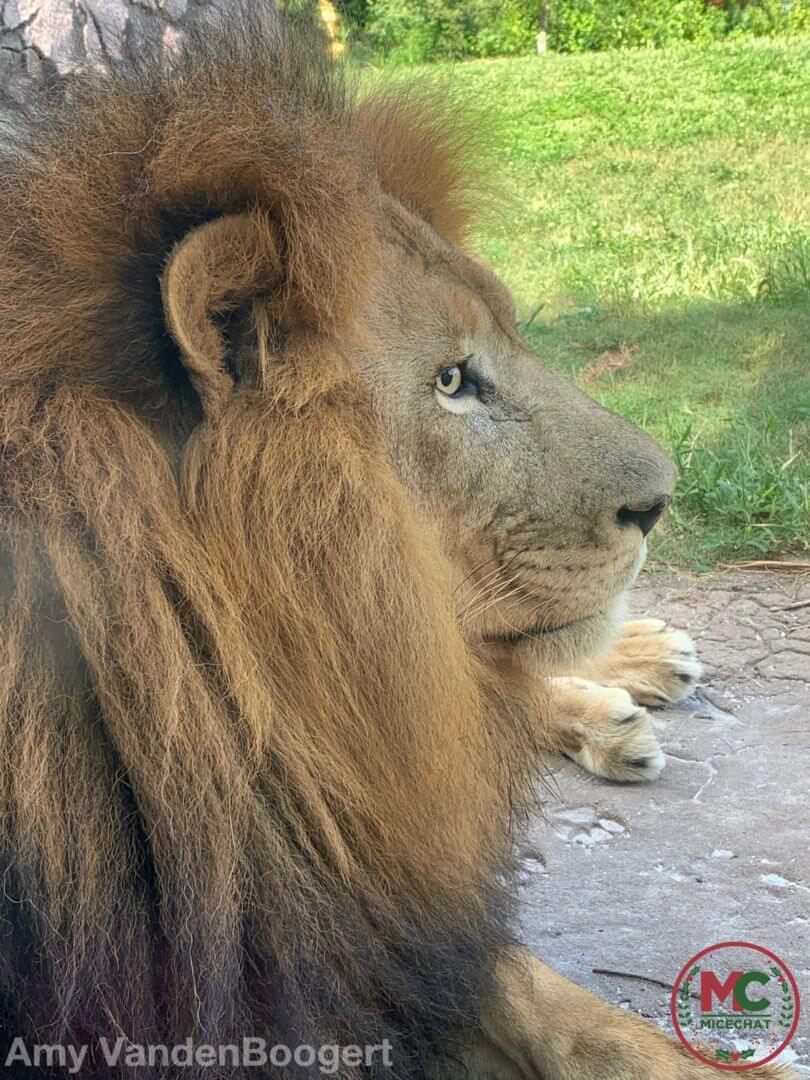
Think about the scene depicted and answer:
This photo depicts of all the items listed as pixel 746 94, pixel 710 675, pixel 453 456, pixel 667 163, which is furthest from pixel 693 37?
pixel 453 456

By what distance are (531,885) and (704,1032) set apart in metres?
0.49

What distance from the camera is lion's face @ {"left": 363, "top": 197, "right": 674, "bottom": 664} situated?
1669 millimetres

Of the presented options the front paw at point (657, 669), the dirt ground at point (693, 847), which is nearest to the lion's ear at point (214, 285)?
the dirt ground at point (693, 847)

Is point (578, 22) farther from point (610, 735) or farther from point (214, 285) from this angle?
point (214, 285)

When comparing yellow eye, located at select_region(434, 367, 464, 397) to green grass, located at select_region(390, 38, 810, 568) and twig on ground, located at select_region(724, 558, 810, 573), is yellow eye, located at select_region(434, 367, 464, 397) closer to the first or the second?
green grass, located at select_region(390, 38, 810, 568)

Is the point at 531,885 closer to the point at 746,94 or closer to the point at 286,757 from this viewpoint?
the point at 286,757

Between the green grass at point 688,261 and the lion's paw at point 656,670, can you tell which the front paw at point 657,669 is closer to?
the lion's paw at point 656,670

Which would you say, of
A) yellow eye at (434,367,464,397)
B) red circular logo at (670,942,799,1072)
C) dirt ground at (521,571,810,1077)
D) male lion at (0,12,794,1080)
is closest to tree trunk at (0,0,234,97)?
male lion at (0,12,794,1080)

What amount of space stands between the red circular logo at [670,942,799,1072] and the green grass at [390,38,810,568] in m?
1.38

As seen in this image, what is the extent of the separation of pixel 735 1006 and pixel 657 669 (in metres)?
1.12

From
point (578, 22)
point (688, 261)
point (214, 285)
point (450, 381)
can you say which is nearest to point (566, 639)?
point (450, 381)

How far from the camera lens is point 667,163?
9242mm

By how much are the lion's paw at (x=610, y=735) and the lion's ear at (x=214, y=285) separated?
150 cm

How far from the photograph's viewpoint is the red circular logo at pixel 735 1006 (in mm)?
1878
